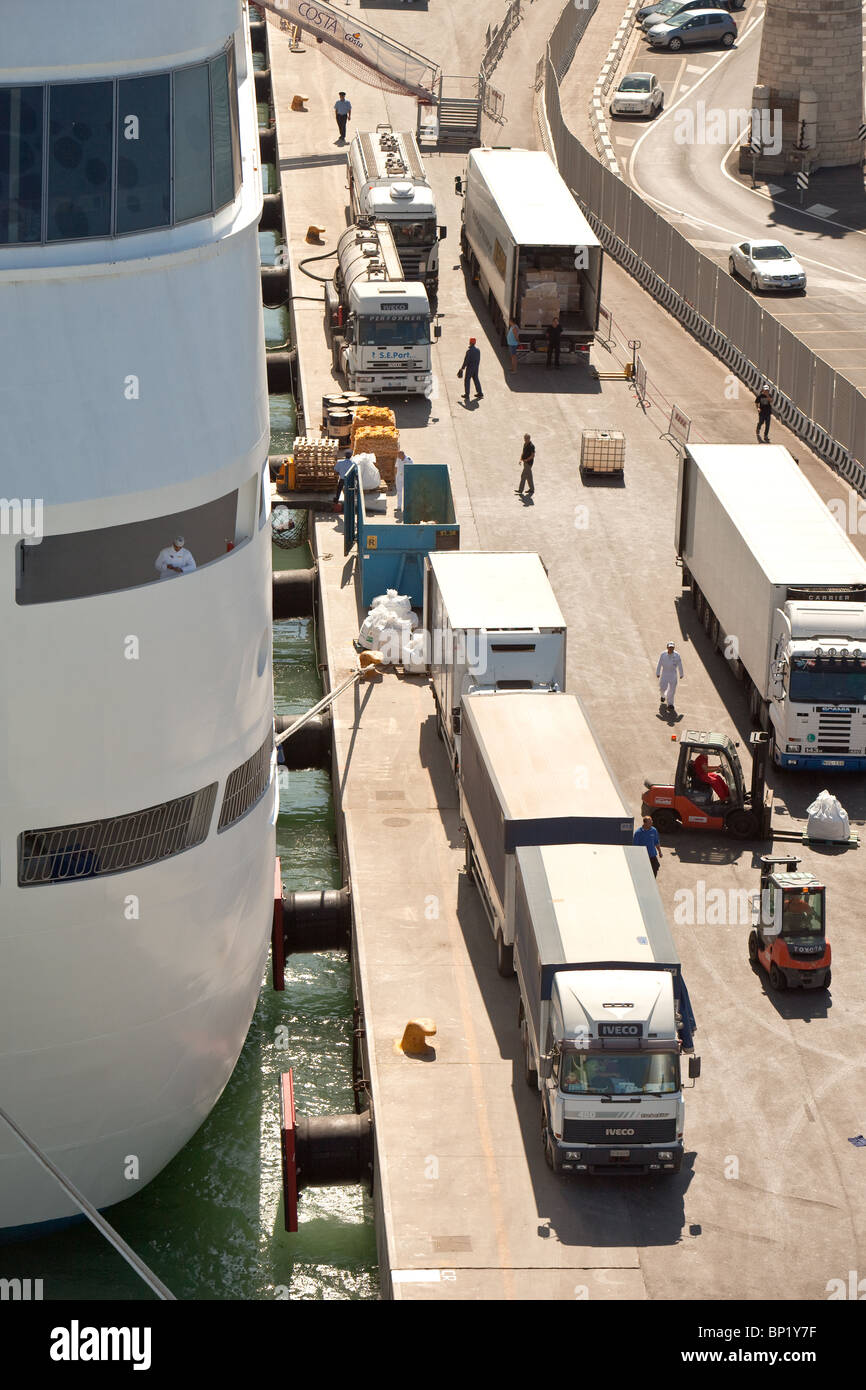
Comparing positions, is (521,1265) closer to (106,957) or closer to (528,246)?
(106,957)

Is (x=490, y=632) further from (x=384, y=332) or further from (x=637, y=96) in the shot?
(x=637, y=96)

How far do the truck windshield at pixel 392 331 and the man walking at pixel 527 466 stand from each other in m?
6.23

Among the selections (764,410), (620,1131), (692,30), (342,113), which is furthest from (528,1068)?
(692,30)

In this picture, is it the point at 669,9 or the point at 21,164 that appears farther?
the point at 669,9

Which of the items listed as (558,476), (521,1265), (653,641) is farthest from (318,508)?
(521,1265)

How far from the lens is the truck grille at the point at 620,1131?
79.7ft

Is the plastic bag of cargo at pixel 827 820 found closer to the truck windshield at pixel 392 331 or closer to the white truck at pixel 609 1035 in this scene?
the white truck at pixel 609 1035

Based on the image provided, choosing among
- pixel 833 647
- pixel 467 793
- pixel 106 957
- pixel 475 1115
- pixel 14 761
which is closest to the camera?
pixel 14 761

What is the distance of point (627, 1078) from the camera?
24078 mm

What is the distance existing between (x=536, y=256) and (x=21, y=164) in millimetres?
36208

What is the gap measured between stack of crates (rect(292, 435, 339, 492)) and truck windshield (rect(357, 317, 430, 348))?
18.3ft

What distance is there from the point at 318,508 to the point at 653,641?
433 inches

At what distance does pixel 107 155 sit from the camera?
2114 centimetres

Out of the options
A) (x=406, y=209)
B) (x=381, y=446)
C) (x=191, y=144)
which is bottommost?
(x=381, y=446)
